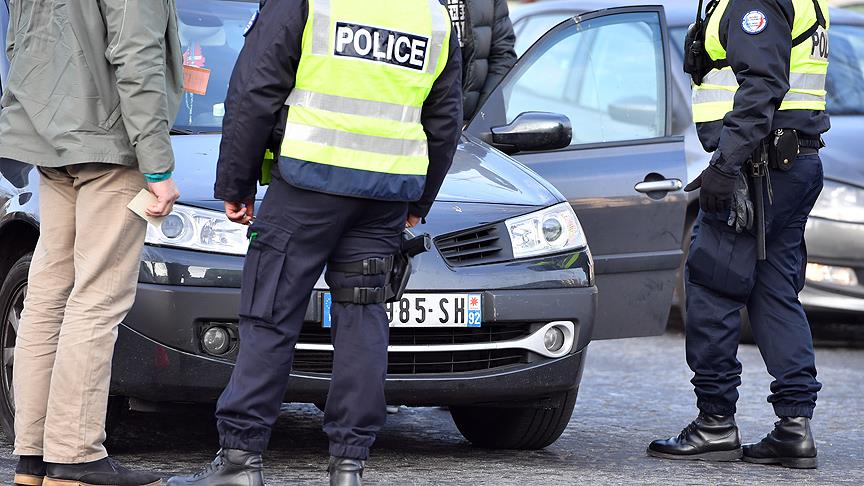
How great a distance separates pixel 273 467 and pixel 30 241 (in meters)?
1.08

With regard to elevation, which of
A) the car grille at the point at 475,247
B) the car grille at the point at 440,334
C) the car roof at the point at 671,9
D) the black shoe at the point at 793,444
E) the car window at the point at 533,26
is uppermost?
the car roof at the point at 671,9

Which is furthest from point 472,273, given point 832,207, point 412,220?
point 832,207

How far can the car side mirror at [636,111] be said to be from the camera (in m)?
6.51

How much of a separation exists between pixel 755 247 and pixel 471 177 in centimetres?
101

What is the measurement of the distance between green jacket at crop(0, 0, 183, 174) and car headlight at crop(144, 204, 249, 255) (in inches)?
16.4

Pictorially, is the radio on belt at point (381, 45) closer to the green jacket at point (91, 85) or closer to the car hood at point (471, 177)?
the green jacket at point (91, 85)

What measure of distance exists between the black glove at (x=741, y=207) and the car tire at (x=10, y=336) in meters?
2.10

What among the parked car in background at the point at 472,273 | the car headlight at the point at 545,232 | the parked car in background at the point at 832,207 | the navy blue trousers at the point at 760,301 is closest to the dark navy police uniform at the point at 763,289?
the navy blue trousers at the point at 760,301

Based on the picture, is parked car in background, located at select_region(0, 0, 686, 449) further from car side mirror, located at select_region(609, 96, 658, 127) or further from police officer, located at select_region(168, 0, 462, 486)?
police officer, located at select_region(168, 0, 462, 486)

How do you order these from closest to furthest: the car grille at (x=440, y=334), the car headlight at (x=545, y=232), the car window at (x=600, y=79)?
1. the car grille at (x=440, y=334)
2. the car headlight at (x=545, y=232)
3. the car window at (x=600, y=79)

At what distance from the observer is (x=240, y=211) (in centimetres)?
445

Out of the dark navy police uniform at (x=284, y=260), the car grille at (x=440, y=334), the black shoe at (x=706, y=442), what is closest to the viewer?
the dark navy police uniform at (x=284, y=260)

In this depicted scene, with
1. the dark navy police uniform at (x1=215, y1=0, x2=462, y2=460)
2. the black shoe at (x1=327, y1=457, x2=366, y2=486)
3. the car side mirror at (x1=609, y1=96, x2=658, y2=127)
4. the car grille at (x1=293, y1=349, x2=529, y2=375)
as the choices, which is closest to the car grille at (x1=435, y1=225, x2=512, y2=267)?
the car grille at (x1=293, y1=349, x2=529, y2=375)

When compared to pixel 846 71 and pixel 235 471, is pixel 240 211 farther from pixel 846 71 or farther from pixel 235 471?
pixel 846 71
